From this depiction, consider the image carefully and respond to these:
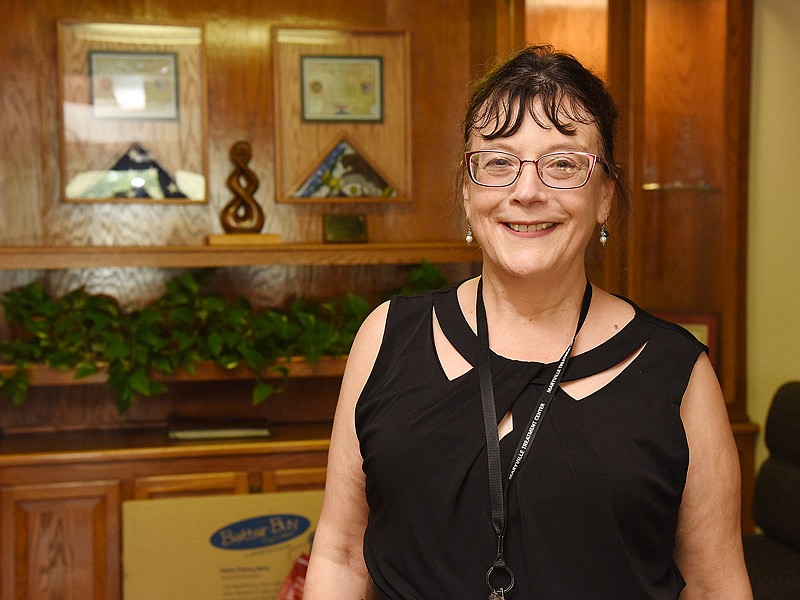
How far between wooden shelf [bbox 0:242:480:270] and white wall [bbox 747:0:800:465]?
3.46 feet

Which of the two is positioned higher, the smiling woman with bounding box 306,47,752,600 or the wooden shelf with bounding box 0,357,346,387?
the smiling woman with bounding box 306,47,752,600

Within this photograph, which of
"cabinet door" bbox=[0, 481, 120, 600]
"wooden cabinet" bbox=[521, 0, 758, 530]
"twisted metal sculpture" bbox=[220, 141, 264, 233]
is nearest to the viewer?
"cabinet door" bbox=[0, 481, 120, 600]

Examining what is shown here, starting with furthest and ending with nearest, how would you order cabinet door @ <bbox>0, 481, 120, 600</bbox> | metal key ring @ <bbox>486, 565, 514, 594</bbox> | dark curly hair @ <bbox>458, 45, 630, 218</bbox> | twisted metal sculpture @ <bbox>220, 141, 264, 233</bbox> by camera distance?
1. twisted metal sculpture @ <bbox>220, 141, 264, 233</bbox>
2. cabinet door @ <bbox>0, 481, 120, 600</bbox>
3. dark curly hair @ <bbox>458, 45, 630, 218</bbox>
4. metal key ring @ <bbox>486, 565, 514, 594</bbox>

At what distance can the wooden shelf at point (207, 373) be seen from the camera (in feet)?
10.4

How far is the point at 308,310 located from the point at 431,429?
A: 2162mm

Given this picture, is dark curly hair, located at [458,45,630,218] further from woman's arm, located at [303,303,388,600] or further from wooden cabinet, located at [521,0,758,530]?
wooden cabinet, located at [521,0,758,530]

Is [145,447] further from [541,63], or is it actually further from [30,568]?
[541,63]

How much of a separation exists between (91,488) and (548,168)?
2258mm

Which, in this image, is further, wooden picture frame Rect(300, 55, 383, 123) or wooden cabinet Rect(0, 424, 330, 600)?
wooden picture frame Rect(300, 55, 383, 123)

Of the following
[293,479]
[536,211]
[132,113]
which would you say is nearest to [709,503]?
[536,211]

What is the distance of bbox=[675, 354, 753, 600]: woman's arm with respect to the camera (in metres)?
1.34

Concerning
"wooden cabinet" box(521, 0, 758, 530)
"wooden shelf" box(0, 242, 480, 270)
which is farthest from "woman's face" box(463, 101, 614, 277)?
"wooden cabinet" box(521, 0, 758, 530)

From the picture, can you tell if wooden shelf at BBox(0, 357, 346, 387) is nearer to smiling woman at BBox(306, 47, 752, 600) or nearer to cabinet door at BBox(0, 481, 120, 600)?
cabinet door at BBox(0, 481, 120, 600)

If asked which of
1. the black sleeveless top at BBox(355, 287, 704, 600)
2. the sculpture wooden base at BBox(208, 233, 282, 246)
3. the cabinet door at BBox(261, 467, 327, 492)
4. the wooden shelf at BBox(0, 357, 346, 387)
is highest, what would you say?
the sculpture wooden base at BBox(208, 233, 282, 246)
